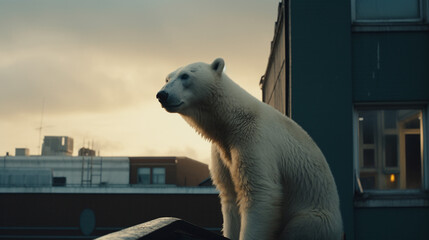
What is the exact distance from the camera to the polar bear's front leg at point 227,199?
3092 mm

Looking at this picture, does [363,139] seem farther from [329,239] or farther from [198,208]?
[198,208]

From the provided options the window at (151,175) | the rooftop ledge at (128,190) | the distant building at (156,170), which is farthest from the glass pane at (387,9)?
the window at (151,175)

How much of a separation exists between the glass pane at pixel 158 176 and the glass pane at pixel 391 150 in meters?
35.5

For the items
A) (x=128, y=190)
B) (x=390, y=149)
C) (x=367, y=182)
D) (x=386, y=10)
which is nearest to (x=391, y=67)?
(x=386, y=10)

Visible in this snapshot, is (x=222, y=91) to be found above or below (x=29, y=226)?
above

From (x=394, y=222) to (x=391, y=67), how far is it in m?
1.71

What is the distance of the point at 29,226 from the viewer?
1078 inches

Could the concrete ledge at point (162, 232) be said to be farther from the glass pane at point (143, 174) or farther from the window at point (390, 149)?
the glass pane at point (143, 174)

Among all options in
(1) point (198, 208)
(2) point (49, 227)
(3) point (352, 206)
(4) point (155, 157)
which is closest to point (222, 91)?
(3) point (352, 206)

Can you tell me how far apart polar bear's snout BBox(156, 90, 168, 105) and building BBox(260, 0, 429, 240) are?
302cm

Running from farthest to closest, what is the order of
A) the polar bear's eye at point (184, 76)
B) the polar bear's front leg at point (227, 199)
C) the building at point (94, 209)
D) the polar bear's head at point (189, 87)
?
1. the building at point (94, 209)
2. the polar bear's front leg at point (227, 199)
3. the polar bear's eye at point (184, 76)
4. the polar bear's head at point (189, 87)

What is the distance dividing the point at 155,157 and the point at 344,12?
3611cm

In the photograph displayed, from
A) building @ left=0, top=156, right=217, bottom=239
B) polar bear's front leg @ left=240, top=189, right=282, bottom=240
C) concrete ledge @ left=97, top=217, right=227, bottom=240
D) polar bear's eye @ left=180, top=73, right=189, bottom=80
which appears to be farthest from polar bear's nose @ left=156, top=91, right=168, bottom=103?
building @ left=0, top=156, right=217, bottom=239

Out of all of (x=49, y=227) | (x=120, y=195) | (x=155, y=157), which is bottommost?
(x=49, y=227)
